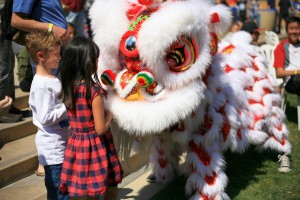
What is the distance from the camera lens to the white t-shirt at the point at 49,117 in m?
2.91

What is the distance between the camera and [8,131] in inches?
176

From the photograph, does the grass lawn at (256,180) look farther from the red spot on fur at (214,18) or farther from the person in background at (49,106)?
the red spot on fur at (214,18)

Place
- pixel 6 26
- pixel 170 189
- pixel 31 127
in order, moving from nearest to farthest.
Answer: pixel 6 26 → pixel 170 189 → pixel 31 127

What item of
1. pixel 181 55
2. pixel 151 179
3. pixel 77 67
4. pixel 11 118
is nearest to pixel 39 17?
pixel 77 67

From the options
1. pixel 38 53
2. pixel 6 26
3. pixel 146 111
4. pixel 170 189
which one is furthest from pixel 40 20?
pixel 170 189

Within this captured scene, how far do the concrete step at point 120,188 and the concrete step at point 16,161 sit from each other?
62mm

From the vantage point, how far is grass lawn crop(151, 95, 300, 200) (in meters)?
4.12

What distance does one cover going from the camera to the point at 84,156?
2885mm

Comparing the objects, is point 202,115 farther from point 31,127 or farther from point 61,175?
point 31,127

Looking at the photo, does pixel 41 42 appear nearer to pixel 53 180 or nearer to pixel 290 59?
pixel 53 180

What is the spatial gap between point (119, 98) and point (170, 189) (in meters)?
1.46

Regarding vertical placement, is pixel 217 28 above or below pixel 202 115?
above

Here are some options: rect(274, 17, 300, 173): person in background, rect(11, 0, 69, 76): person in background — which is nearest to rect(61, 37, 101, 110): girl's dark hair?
rect(11, 0, 69, 76): person in background

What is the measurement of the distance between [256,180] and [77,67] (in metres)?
2.43
